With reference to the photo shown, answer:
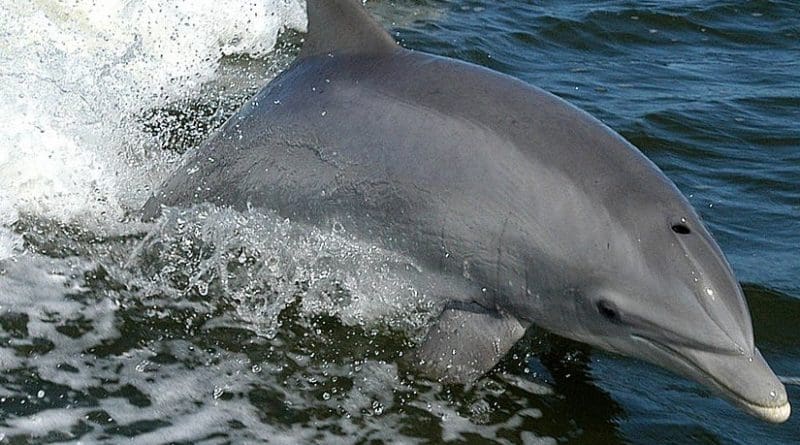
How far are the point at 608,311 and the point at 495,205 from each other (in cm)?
75

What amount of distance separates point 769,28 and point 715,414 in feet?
26.9

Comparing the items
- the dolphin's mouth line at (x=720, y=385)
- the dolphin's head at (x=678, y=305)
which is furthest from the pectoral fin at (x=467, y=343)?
the dolphin's mouth line at (x=720, y=385)

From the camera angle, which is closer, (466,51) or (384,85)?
(384,85)

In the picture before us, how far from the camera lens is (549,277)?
545cm

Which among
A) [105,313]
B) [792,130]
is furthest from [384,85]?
[792,130]

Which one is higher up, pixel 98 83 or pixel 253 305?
pixel 98 83

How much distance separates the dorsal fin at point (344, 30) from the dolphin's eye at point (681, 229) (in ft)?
6.08

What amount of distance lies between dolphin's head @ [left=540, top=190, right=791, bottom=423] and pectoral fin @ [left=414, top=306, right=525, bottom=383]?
1.43 ft

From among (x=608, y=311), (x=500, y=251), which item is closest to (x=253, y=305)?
(x=500, y=251)

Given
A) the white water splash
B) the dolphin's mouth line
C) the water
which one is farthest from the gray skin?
the white water splash

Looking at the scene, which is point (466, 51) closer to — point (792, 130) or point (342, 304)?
point (792, 130)

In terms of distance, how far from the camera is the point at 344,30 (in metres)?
6.19

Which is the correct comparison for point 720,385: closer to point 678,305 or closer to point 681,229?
point 678,305

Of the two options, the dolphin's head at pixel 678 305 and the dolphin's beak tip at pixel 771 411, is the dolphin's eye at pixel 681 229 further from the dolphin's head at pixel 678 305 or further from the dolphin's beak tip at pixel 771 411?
the dolphin's beak tip at pixel 771 411
